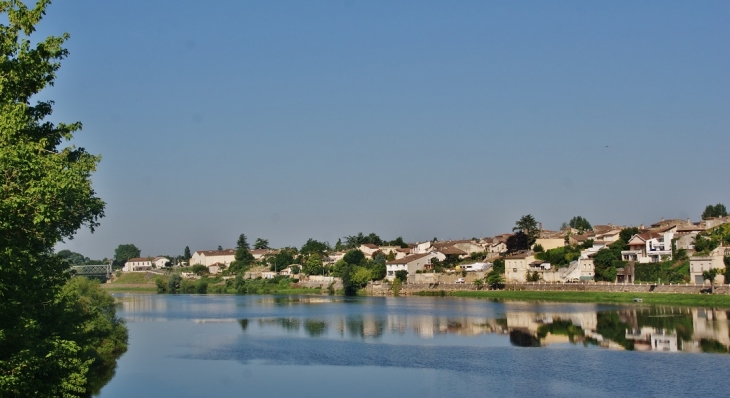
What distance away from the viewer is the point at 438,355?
3192cm

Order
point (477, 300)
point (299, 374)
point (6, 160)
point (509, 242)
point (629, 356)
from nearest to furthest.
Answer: point (6, 160), point (299, 374), point (629, 356), point (477, 300), point (509, 242)

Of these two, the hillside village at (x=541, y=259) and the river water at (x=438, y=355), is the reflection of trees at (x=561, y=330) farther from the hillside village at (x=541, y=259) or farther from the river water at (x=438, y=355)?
the hillside village at (x=541, y=259)

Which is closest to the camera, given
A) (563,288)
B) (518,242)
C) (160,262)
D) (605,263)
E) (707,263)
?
(707,263)

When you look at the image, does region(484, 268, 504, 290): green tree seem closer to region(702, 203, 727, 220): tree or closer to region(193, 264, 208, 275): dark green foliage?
region(702, 203, 727, 220): tree

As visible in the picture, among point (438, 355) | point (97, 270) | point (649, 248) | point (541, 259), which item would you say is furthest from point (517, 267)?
point (97, 270)

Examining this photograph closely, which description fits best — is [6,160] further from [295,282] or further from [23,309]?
[295,282]

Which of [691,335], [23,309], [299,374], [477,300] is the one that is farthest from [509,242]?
[23,309]

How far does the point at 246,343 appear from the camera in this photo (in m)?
38.2

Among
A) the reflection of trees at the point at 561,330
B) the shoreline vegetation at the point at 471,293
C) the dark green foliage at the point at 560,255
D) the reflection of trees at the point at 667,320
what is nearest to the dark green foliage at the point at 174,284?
the shoreline vegetation at the point at 471,293

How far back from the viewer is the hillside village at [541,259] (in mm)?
59375

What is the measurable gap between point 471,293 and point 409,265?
13897 mm

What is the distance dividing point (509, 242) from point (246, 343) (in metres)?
51.5

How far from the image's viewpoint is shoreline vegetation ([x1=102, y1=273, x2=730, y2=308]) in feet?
168

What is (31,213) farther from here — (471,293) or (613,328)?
(471,293)
